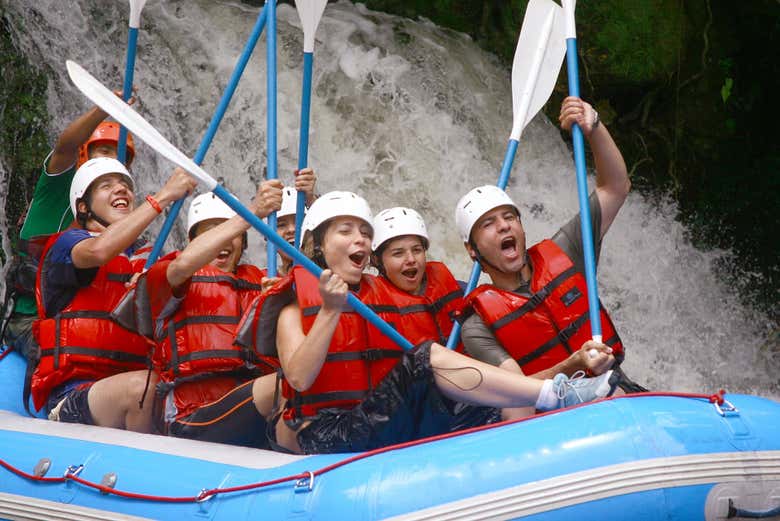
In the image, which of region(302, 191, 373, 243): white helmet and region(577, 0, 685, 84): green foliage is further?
region(577, 0, 685, 84): green foliage

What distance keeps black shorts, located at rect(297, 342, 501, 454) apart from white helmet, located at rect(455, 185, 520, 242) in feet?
2.34

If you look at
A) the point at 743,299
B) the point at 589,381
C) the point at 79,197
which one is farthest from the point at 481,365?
the point at 743,299

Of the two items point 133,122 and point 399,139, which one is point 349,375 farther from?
point 399,139

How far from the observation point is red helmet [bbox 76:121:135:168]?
503 centimetres

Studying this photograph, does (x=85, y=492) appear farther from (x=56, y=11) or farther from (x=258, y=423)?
(x=56, y=11)

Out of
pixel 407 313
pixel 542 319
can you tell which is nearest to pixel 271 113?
pixel 407 313

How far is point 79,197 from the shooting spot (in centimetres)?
423

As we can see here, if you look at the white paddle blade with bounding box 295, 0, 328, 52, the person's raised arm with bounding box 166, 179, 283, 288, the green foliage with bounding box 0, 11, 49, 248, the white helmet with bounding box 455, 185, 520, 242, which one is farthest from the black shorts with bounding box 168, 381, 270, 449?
the green foliage with bounding box 0, 11, 49, 248

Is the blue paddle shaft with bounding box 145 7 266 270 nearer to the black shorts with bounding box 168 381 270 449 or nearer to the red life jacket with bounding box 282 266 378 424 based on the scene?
the black shorts with bounding box 168 381 270 449

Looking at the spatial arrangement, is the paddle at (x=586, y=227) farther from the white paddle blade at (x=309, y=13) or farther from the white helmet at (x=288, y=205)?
the white helmet at (x=288, y=205)

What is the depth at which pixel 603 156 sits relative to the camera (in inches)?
152

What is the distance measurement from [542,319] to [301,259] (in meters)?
0.89

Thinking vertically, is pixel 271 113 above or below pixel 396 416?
above

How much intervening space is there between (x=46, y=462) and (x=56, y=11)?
13.2ft
